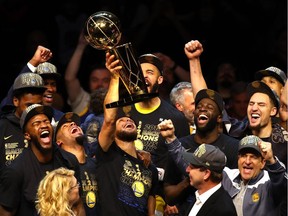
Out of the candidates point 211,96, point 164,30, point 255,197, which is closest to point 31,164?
point 211,96

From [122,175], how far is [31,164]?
0.83 m

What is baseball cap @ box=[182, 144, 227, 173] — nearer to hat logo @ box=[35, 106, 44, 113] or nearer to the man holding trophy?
the man holding trophy

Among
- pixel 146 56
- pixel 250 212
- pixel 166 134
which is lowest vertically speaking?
pixel 250 212

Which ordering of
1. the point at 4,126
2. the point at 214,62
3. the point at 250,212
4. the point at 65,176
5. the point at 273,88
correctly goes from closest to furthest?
the point at 65,176 → the point at 250,212 → the point at 4,126 → the point at 273,88 → the point at 214,62

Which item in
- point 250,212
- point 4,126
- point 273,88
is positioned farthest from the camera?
point 273,88

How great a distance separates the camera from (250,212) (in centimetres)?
1020

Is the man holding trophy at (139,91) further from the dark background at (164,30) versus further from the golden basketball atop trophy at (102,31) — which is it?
the dark background at (164,30)

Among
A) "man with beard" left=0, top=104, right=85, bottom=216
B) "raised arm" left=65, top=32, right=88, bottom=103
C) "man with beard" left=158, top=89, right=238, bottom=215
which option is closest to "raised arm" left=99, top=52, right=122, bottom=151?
"man with beard" left=0, top=104, right=85, bottom=216

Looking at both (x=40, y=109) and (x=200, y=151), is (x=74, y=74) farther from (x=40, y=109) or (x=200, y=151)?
(x=200, y=151)

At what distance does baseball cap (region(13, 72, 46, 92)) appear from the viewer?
10953 mm

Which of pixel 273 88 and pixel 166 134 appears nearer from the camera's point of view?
pixel 166 134

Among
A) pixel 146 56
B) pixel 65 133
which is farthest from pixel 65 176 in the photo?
pixel 146 56

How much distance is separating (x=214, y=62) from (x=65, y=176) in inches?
188

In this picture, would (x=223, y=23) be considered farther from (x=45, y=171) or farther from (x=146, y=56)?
(x=45, y=171)
